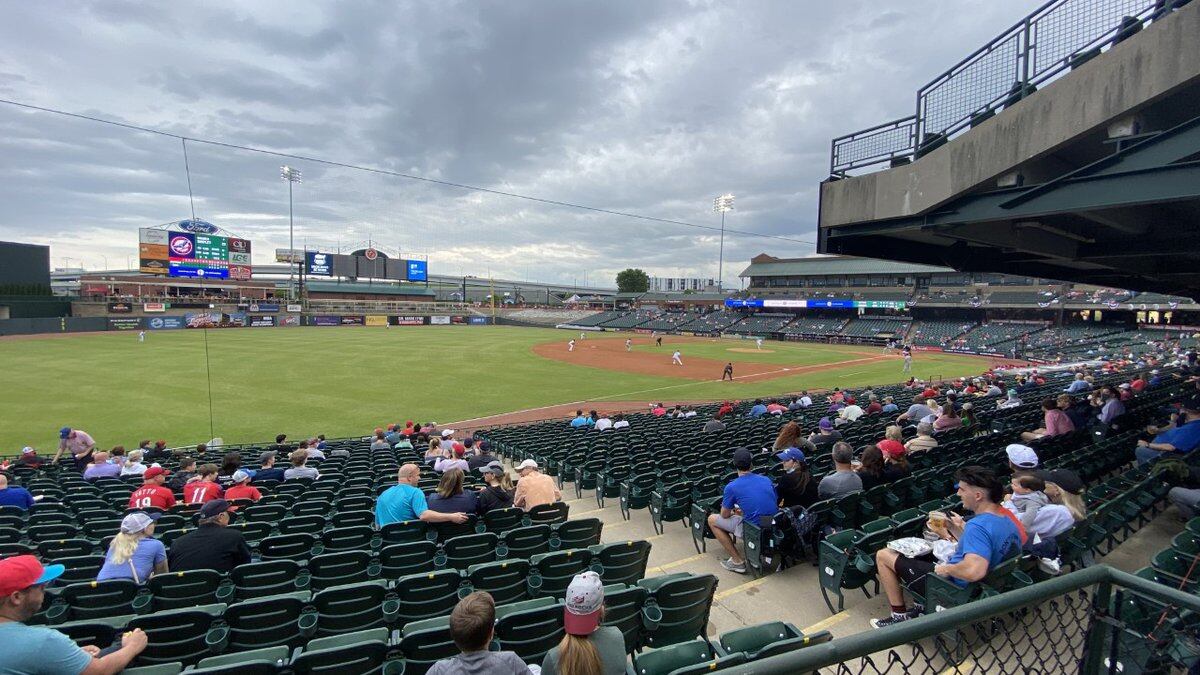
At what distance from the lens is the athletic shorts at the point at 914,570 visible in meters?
4.63

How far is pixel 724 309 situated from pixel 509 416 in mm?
76655

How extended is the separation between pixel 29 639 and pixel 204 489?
6095mm

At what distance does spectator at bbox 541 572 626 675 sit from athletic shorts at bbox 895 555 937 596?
319 centimetres

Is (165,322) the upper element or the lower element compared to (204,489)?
lower

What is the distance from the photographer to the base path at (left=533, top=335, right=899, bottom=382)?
1471 inches

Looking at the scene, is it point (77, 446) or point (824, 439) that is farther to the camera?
point (77, 446)

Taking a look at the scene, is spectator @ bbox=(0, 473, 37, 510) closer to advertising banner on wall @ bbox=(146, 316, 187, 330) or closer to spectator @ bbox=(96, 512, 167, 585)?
spectator @ bbox=(96, 512, 167, 585)

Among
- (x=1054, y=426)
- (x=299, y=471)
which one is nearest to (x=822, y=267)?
(x=1054, y=426)

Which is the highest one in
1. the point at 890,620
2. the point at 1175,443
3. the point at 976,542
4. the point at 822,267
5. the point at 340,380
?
the point at 822,267

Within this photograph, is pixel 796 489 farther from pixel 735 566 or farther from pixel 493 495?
pixel 493 495

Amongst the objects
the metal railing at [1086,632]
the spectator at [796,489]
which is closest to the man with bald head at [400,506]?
the spectator at [796,489]

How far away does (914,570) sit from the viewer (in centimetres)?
468

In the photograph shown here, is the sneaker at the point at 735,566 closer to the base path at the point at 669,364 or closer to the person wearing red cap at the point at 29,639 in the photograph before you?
the person wearing red cap at the point at 29,639

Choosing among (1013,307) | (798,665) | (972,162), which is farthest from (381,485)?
(1013,307)
